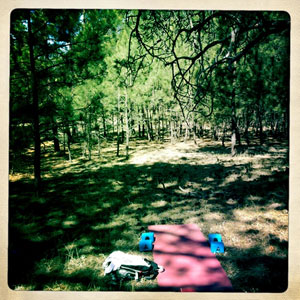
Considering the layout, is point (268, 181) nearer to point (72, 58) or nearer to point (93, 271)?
point (93, 271)

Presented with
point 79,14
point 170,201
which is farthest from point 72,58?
point 170,201

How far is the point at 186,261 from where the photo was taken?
1.50 m

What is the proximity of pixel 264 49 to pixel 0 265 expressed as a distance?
2.40 metres

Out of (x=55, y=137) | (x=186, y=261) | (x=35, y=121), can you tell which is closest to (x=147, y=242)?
(x=186, y=261)

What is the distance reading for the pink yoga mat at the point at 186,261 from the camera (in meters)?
1.39

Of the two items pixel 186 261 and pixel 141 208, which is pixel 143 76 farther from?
pixel 186 261

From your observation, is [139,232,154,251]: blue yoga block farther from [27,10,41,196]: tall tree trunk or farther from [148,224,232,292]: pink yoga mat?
[27,10,41,196]: tall tree trunk

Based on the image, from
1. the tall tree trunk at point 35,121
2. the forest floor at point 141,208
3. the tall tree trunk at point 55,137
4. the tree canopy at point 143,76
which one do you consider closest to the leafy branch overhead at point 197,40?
the tree canopy at point 143,76

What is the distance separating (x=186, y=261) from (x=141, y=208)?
0.52m

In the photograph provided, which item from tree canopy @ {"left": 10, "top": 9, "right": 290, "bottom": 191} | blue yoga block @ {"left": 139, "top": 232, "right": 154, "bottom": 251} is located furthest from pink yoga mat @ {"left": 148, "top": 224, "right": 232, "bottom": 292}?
tree canopy @ {"left": 10, "top": 9, "right": 290, "bottom": 191}

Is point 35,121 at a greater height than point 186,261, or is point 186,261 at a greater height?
point 35,121

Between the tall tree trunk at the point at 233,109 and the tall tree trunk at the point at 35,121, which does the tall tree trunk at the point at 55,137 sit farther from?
the tall tree trunk at the point at 233,109

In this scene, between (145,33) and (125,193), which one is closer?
(145,33)

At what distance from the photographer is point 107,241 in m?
1.61
